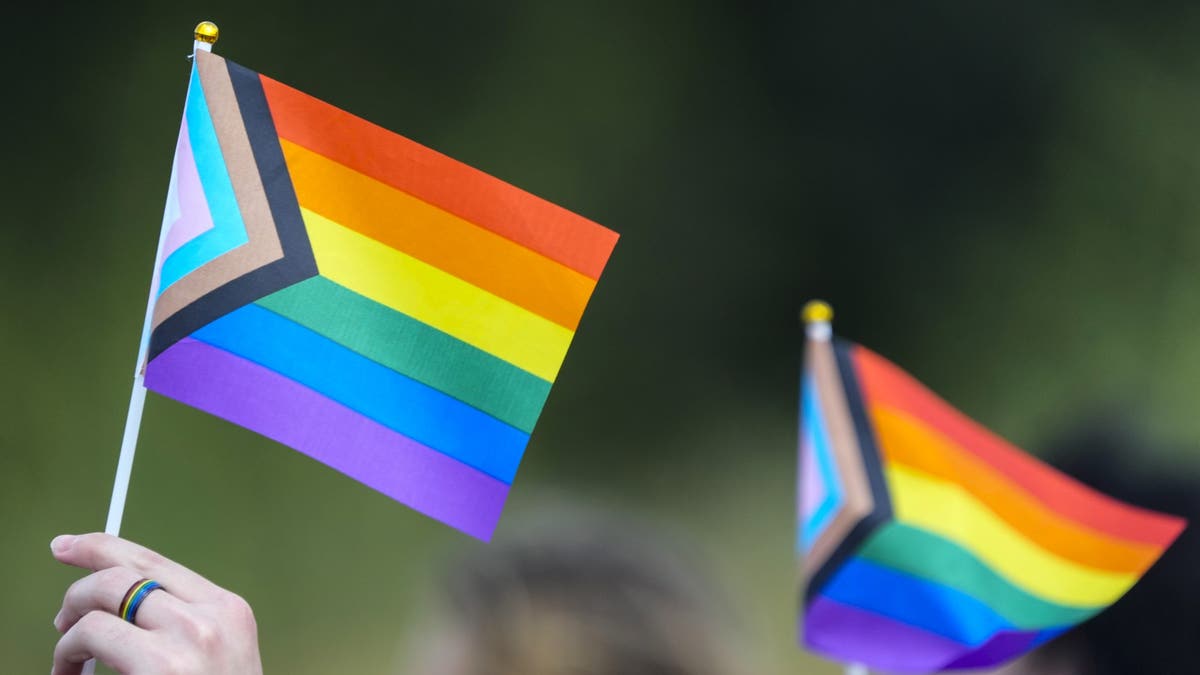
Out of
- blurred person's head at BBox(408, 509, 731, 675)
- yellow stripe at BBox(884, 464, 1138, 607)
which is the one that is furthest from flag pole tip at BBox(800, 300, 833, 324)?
blurred person's head at BBox(408, 509, 731, 675)

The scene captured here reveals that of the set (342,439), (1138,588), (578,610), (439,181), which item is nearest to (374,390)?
(342,439)

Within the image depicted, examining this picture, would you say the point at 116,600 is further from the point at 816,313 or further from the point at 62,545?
the point at 816,313

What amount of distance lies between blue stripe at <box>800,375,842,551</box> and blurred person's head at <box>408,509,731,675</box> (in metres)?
Result: 1.00

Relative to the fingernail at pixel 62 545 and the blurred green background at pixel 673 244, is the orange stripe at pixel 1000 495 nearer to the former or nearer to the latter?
the fingernail at pixel 62 545

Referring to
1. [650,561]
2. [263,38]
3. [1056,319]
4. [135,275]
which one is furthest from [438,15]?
[1056,319]

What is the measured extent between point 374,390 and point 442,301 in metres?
0.10

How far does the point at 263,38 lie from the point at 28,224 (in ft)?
1.54

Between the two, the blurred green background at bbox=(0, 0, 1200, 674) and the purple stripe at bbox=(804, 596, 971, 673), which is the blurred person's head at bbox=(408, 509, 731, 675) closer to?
the blurred green background at bbox=(0, 0, 1200, 674)

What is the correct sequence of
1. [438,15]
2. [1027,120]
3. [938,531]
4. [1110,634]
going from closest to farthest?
[938,531] < [1110,634] < [438,15] < [1027,120]

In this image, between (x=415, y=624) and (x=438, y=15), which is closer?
(x=415, y=624)

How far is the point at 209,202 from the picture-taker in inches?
39.1

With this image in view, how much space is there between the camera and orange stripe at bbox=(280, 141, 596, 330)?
1030 mm

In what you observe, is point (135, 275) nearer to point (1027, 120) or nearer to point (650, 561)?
point (650, 561)

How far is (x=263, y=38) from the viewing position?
1.89m
